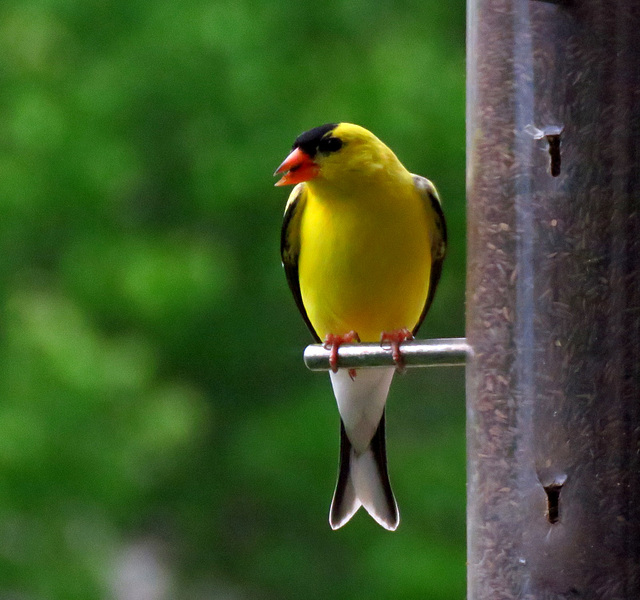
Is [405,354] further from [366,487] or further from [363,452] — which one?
[363,452]

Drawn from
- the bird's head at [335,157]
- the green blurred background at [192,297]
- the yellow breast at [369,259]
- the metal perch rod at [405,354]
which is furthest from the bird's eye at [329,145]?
the green blurred background at [192,297]

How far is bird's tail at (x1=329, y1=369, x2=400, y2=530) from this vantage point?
11.0 feet

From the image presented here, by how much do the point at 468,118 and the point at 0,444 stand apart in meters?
3.75

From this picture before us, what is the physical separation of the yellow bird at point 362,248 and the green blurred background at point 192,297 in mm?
2658

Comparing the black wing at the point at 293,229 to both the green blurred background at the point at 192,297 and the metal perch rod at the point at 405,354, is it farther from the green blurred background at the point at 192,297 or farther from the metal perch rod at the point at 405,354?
the green blurred background at the point at 192,297

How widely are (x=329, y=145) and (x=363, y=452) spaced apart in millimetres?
987

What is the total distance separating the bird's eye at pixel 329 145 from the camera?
132 inches

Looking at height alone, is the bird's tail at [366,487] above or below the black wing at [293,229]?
below

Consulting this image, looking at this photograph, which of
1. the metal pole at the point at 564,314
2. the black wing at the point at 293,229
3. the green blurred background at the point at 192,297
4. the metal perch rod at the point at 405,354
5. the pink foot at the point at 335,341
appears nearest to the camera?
the metal pole at the point at 564,314

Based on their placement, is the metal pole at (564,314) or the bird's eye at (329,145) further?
the bird's eye at (329,145)

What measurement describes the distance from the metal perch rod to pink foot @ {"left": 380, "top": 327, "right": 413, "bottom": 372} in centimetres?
1

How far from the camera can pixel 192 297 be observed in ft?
21.4

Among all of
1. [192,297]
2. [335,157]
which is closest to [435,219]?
[335,157]

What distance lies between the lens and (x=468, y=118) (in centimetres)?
270
